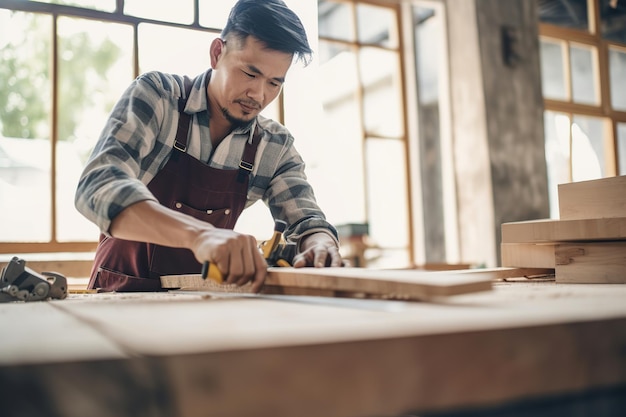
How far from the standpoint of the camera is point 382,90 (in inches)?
264

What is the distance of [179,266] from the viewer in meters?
2.05

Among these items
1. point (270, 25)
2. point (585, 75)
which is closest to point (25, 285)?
point (270, 25)

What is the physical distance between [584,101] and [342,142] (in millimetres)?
2578

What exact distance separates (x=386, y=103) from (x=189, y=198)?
17.1 ft

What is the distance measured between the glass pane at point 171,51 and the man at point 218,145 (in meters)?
1.78

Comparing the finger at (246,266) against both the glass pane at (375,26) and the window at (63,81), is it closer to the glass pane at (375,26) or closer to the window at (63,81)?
the window at (63,81)

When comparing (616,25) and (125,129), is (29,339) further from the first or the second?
(616,25)

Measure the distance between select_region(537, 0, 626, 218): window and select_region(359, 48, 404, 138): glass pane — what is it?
1509 millimetres

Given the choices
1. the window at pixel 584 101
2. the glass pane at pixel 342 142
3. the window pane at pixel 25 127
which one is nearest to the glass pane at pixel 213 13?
the window pane at pixel 25 127

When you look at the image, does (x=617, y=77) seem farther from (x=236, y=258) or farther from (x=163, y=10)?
(x=236, y=258)

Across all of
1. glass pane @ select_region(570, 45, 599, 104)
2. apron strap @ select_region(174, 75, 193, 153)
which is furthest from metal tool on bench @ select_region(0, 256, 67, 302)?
glass pane @ select_region(570, 45, 599, 104)

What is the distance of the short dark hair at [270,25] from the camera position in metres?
1.99

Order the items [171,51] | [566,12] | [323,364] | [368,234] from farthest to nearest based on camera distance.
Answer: [566,12] < [368,234] < [171,51] < [323,364]

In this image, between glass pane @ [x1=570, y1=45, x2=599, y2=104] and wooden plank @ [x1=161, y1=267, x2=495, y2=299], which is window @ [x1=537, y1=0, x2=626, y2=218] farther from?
wooden plank @ [x1=161, y1=267, x2=495, y2=299]
